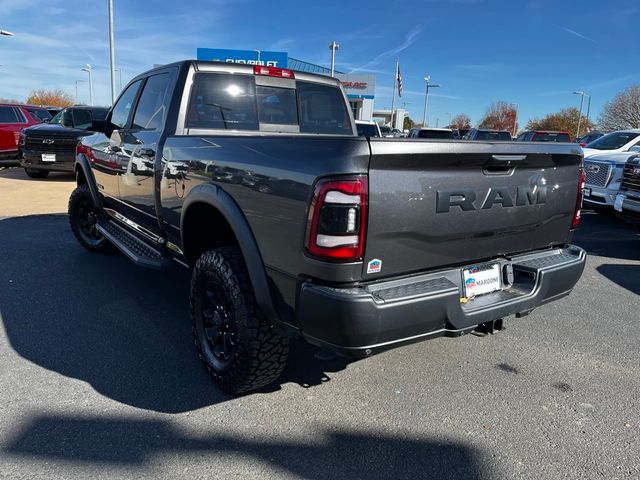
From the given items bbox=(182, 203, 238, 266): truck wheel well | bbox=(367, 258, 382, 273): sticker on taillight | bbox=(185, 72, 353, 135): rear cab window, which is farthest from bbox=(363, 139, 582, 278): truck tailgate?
bbox=(185, 72, 353, 135): rear cab window

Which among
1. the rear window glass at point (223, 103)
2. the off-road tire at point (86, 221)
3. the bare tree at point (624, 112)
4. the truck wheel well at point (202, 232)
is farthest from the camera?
the bare tree at point (624, 112)

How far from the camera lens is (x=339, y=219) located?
2143 mm

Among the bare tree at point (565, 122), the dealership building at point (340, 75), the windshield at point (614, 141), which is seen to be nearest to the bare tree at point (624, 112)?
the bare tree at point (565, 122)

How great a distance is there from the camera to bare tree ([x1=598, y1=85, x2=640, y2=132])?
54.2 metres

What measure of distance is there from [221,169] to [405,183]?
1.13 metres

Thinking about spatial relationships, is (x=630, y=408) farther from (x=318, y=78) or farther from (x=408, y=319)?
(x=318, y=78)

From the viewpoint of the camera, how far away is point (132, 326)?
152 inches

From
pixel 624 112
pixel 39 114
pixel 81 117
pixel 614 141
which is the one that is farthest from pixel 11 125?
pixel 624 112

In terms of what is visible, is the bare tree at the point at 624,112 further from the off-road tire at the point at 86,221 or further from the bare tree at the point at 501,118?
the off-road tire at the point at 86,221

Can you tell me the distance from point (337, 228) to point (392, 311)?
45cm

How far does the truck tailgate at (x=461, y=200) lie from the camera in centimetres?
223

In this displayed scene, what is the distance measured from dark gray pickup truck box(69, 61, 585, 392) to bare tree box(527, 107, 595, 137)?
7358 cm

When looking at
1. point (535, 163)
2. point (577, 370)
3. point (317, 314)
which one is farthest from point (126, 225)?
point (577, 370)

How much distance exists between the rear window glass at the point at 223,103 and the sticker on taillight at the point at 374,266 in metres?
2.05
